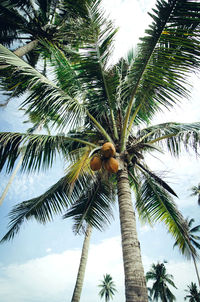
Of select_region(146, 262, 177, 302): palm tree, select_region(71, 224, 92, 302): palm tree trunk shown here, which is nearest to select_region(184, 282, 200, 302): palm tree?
select_region(146, 262, 177, 302): palm tree

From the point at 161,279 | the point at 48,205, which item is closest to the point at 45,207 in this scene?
the point at 48,205

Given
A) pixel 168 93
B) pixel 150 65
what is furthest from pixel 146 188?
pixel 150 65

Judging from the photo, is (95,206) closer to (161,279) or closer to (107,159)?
(107,159)

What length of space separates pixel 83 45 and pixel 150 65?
1602 millimetres

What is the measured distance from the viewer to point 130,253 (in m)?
2.78

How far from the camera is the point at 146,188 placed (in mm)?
4984

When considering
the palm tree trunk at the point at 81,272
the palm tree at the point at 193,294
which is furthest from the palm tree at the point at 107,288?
the palm tree trunk at the point at 81,272

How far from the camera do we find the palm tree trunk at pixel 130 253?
8.04 feet

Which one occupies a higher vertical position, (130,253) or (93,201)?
(93,201)

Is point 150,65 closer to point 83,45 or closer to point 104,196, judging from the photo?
point 83,45

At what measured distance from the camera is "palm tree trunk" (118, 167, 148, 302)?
2451 mm

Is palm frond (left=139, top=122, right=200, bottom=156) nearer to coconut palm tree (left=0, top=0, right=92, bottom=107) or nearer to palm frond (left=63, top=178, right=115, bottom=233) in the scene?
palm frond (left=63, top=178, right=115, bottom=233)

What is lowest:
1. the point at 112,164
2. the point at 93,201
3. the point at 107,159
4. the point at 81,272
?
the point at 81,272

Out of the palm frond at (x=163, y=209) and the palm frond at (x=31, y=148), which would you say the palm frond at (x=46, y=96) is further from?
the palm frond at (x=163, y=209)
